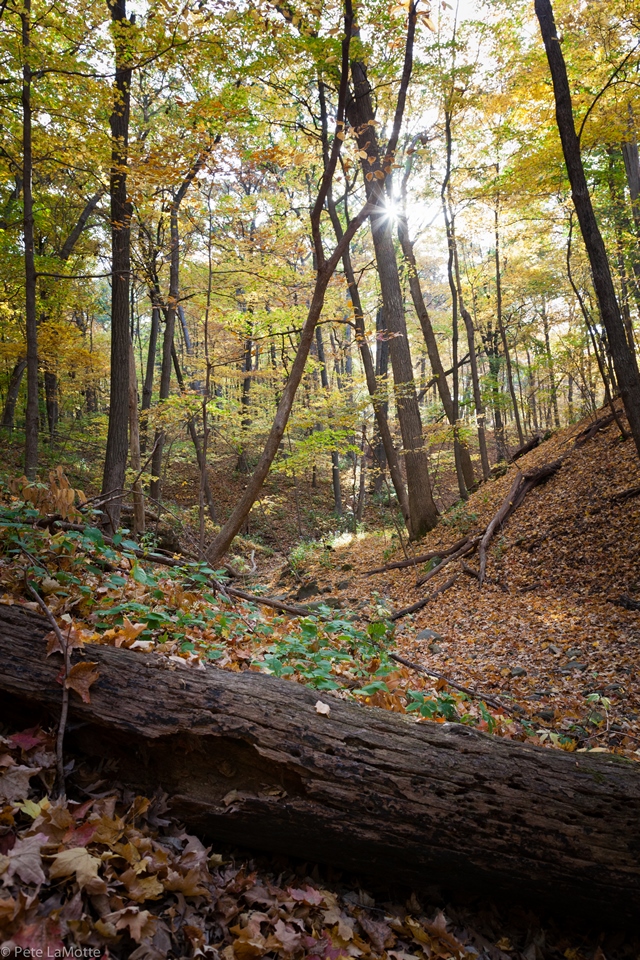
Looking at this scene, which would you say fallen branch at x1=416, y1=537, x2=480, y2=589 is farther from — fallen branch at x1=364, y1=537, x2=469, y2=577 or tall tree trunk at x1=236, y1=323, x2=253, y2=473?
tall tree trunk at x1=236, y1=323, x2=253, y2=473

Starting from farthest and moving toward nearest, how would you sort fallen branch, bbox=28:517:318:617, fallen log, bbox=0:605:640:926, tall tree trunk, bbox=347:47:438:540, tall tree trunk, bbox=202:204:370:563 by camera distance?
tall tree trunk, bbox=347:47:438:540 → tall tree trunk, bbox=202:204:370:563 → fallen branch, bbox=28:517:318:617 → fallen log, bbox=0:605:640:926

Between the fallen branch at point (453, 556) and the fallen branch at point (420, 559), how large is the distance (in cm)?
17

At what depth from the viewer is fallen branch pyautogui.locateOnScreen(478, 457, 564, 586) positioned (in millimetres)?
10002

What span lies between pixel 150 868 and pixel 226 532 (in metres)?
4.78

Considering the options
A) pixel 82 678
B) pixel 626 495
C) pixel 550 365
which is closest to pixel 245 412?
pixel 550 365

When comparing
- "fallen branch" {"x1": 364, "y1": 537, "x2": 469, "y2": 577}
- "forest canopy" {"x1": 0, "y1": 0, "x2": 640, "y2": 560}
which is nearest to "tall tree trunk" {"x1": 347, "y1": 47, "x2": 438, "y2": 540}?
"forest canopy" {"x1": 0, "y1": 0, "x2": 640, "y2": 560}

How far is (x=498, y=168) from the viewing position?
41.7ft

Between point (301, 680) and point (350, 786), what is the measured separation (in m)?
1.06

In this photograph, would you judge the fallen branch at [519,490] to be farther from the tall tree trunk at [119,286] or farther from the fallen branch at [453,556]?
the tall tree trunk at [119,286]

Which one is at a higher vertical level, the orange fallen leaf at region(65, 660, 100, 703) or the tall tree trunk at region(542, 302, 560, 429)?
the tall tree trunk at region(542, 302, 560, 429)

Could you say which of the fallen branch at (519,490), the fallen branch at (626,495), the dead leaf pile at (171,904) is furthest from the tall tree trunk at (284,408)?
the fallen branch at (626,495)

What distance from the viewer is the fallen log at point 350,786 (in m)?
2.35

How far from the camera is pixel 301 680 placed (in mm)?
3428

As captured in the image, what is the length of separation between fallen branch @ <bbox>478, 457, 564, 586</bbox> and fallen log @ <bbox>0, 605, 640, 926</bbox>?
24.4ft
